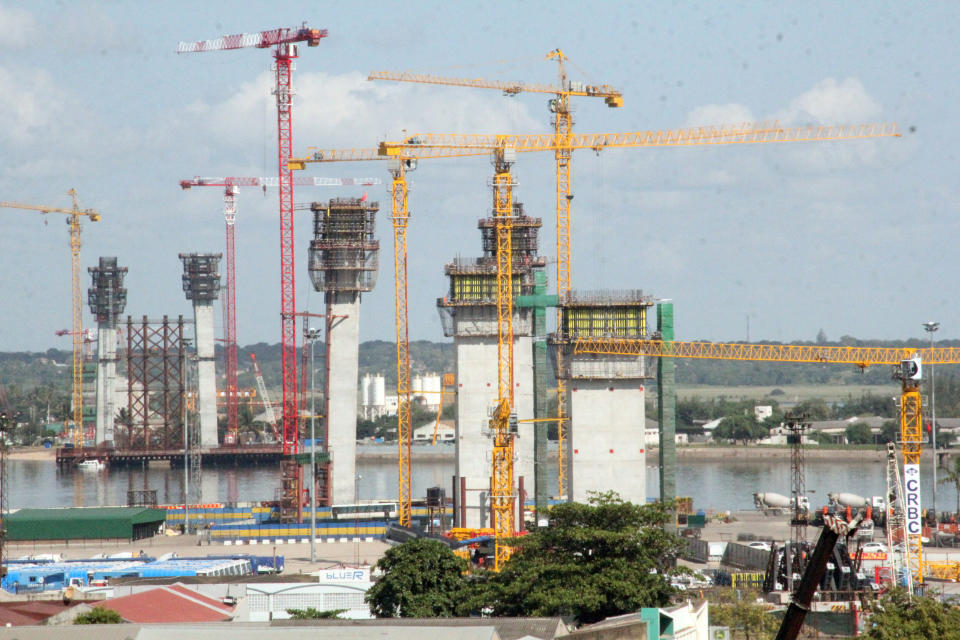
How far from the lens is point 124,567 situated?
5950 centimetres

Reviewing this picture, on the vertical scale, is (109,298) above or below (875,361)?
above

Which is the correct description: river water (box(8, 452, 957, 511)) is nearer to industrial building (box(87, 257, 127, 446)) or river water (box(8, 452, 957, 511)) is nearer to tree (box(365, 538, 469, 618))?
industrial building (box(87, 257, 127, 446))

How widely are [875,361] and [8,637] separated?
52.2 metres

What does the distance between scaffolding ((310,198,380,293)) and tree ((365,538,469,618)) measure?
43896mm

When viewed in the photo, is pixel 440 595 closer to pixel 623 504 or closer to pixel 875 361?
pixel 623 504

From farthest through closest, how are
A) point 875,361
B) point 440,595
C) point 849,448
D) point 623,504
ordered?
point 849,448, point 875,361, point 623,504, point 440,595

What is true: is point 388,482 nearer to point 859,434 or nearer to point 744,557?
point 859,434

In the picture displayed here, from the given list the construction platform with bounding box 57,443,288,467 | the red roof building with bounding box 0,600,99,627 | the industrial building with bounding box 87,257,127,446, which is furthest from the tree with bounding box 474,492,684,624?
the industrial building with bounding box 87,257,127,446

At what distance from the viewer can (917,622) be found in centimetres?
3247

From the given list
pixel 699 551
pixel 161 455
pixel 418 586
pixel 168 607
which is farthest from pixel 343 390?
pixel 161 455

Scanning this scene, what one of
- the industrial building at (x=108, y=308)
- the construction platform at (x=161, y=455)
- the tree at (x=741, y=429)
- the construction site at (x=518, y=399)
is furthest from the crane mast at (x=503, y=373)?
the industrial building at (x=108, y=308)

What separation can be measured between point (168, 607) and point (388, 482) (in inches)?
3781

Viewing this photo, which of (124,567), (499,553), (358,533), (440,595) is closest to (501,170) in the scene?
(358,533)

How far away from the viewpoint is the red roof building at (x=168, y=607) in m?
40.2
